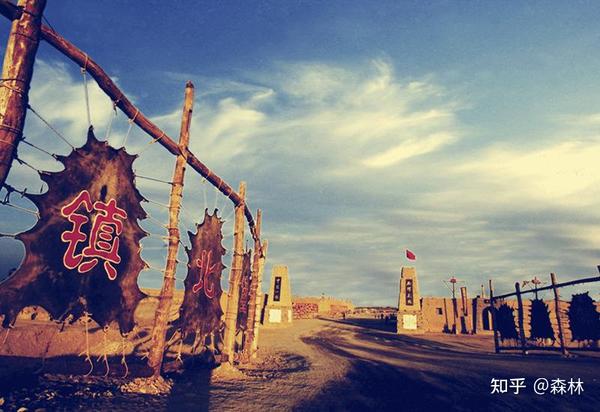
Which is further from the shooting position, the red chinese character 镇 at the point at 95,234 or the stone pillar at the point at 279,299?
the stone pillar at the point at 279,299

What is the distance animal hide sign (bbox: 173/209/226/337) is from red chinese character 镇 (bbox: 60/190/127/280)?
2598 millimetres

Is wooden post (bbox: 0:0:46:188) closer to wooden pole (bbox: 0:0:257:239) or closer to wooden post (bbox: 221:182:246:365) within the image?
wooden pole (bbox: 0:0:257:239)

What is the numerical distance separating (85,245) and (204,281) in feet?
14.1

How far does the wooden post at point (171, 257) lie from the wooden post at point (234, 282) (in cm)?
338

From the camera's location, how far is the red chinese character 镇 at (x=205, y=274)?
32.3 feet

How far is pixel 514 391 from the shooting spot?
961cm

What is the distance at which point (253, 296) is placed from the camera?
1452 cm

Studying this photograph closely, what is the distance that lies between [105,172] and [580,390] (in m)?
13.2

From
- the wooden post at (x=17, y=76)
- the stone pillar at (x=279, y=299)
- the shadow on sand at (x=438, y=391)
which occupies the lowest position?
the shadow on sand at (x=438, y=391)

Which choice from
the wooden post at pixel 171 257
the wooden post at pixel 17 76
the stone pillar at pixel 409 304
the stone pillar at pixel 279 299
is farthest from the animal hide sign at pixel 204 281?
the stone pillar at pixel 409 304

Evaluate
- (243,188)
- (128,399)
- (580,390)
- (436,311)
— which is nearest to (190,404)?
(128,399)

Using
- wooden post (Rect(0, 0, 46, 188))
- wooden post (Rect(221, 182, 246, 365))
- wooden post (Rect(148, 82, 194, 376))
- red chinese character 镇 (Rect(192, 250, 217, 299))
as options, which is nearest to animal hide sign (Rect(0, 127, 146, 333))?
wooden post (Rect(0, 0, 46, 188))

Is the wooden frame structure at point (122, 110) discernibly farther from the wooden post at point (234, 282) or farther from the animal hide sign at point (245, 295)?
the animal hide sign at point (245, 295)

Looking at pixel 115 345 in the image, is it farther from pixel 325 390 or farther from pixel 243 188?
pixel 325 390
